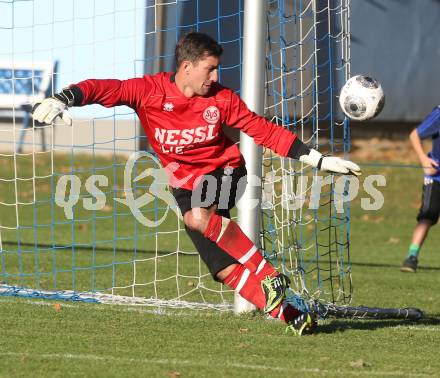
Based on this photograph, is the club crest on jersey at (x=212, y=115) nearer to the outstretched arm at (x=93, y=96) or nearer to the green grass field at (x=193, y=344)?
the outstretched arm at (x=93, y=96)

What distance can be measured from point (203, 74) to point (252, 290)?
4.62ft

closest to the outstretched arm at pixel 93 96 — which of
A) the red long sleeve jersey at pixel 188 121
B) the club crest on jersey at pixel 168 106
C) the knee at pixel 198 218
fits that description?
the red long sleeve jersey at pixel 188 121

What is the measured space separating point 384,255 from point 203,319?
20.1 ft

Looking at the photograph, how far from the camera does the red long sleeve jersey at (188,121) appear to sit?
22.3 ft

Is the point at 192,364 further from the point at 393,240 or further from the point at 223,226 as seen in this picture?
the point at 393,240

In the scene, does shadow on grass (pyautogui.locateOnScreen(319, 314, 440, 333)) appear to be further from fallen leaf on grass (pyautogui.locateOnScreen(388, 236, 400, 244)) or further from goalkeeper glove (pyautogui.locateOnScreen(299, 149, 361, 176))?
fallen leaf on grass (pyautogui.locateOnScreen(388, 236, 400, 244))

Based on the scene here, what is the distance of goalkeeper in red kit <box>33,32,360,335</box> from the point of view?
6770 mm

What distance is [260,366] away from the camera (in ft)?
19.0

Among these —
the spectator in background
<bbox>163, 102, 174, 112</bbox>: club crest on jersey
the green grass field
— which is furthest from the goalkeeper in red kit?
the spectator in background

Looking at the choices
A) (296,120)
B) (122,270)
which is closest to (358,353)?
(296,120)

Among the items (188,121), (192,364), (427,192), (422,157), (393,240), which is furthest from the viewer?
(393,240)

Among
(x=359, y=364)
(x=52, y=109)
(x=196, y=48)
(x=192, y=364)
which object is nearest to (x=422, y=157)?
(x=196, y=48)

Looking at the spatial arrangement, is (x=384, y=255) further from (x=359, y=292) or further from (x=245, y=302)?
(x=245, y=302)

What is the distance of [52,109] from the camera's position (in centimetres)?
637
